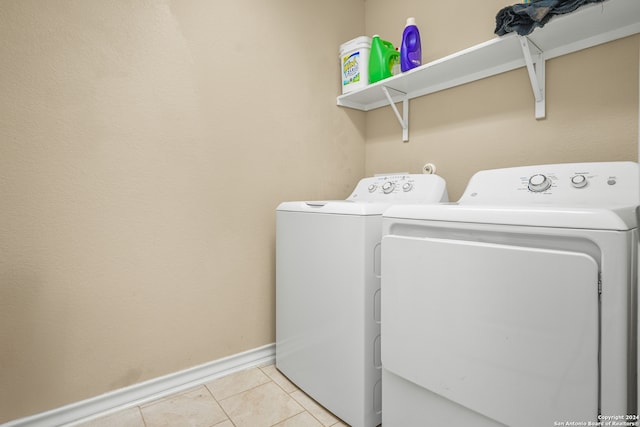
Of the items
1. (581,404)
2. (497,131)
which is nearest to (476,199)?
(497,131)

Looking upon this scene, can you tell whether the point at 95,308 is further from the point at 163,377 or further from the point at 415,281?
the point at 415,281

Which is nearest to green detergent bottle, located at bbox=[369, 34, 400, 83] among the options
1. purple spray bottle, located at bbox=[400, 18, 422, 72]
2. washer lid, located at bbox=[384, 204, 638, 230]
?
purple spray bottle, located at bbox=[400, 18, 422, 72]

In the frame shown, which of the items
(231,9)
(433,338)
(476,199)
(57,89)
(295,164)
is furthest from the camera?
(295,164)

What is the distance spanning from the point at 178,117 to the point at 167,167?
9.9 inches

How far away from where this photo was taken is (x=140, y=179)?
145cm

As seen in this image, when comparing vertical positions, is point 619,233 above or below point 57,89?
below

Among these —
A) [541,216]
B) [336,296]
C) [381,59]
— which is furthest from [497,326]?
[381,59]

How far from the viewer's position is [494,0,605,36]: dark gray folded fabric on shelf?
3.62 feet

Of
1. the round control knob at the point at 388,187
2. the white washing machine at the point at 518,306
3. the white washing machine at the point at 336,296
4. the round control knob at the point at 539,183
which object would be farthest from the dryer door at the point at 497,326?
the round control knob at the point at 388,187

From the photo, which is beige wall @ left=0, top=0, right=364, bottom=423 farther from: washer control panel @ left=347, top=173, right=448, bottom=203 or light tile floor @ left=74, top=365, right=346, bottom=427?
washer control panel @ left=347, top=173, right=448, bottom=203

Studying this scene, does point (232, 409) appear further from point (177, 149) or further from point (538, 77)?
point (538, 77)

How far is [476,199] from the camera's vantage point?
1.37 m

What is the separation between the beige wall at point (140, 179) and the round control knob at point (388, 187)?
48 cm

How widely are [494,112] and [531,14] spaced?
523 mm
